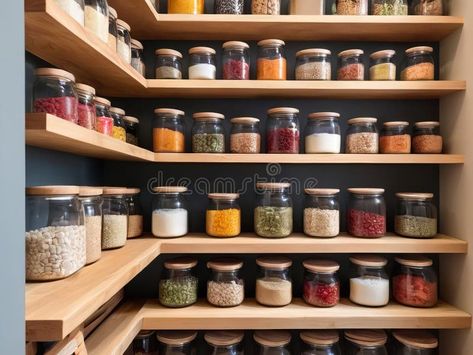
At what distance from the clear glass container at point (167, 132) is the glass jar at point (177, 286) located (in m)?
0.48

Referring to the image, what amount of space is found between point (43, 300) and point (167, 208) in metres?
0.74

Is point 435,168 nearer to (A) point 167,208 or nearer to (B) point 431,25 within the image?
(B) point 431,25

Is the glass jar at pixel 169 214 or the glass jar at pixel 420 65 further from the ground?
the glass jar at pixel 420 65

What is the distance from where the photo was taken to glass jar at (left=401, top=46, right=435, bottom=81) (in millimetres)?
1385

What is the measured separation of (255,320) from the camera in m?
1.27

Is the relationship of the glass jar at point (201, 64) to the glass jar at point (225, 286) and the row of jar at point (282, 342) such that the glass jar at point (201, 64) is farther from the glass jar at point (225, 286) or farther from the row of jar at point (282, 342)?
the row of jar at point (282, 342)

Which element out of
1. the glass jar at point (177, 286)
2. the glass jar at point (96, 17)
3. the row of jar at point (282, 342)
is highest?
the glass jar at point (96, 17)

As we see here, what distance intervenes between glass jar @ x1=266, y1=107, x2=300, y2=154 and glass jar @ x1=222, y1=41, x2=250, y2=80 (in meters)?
0.21

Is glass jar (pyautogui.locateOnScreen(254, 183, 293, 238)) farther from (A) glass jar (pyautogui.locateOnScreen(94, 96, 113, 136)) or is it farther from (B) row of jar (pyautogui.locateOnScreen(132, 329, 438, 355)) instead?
(A) glass jar (pyautogui.locateOnScreen(94, 96, 113, 136))

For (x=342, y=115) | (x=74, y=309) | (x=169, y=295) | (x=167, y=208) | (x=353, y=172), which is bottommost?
(x=169, y=295)

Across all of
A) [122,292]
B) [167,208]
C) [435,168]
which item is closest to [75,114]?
[167,208]

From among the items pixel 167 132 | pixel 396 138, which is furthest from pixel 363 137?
pixel 167 132

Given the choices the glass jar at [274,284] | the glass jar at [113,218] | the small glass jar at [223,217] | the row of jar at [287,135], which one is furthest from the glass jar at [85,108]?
the glass jar at [274,284]

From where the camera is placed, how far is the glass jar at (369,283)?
133cm
